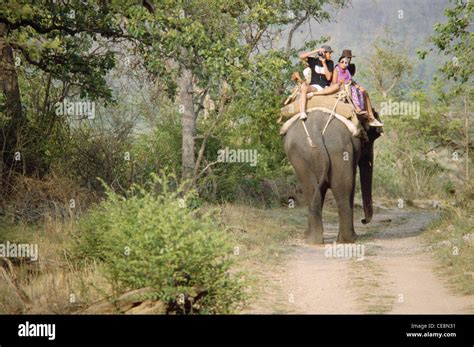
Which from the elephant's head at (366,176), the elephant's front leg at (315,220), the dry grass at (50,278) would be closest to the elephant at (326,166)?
the elephant's front leg at (315,220)

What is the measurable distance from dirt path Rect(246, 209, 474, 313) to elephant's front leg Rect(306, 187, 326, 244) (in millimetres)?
239

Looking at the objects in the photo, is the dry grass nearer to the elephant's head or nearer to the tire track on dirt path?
the tire track on dirt path

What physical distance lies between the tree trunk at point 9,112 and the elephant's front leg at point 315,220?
5.61 metres

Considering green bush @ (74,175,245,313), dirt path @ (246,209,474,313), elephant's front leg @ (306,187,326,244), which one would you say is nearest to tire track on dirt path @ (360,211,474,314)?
dirt path @ (246,209,474,313)

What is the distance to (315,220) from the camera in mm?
16609

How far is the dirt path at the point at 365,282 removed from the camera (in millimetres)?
10656

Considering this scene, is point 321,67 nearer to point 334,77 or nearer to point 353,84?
point 334,77

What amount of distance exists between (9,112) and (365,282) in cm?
856

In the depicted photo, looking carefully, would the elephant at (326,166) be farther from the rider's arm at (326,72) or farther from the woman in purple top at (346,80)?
the rider's arm at (326,72)
